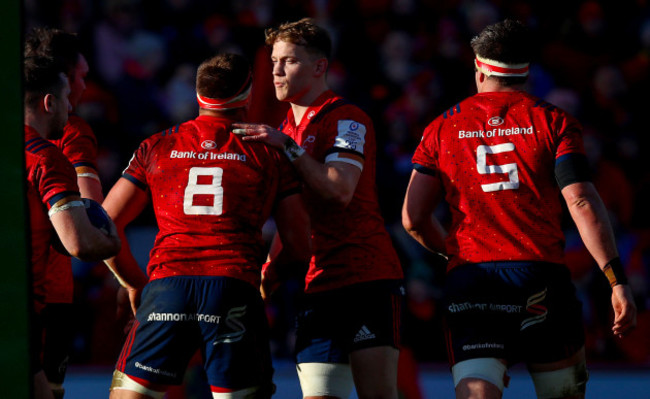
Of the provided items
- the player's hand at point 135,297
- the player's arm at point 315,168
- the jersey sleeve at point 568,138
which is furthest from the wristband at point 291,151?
the jersey sleeve at point 568,138

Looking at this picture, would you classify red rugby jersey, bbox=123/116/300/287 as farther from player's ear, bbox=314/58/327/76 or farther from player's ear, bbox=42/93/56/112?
player's ear, bbox=314/58/327/76

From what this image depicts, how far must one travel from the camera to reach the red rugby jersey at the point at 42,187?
3809 millimetres

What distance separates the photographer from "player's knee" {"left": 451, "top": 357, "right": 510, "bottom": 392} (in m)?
4.13

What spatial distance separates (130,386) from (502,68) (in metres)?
2.42

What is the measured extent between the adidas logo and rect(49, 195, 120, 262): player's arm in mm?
1514

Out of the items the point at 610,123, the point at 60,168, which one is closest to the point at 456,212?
the point at 60,168

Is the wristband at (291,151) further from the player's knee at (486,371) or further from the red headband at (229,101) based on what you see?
the player's knee at (486,371)

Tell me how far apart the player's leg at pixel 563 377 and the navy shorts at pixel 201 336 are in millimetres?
1322

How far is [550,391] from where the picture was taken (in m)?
4.25

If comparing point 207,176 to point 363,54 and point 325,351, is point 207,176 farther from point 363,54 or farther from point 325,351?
point 363,54

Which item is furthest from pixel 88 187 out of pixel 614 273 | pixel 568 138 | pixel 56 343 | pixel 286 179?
pixel 614 273

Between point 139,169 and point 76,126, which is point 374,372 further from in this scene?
point 76,126

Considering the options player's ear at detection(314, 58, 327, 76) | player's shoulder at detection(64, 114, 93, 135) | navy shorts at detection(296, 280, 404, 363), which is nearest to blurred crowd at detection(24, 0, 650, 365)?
player's ear at detection(314, 58, 327, 76)

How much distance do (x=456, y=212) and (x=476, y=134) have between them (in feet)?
1.33
